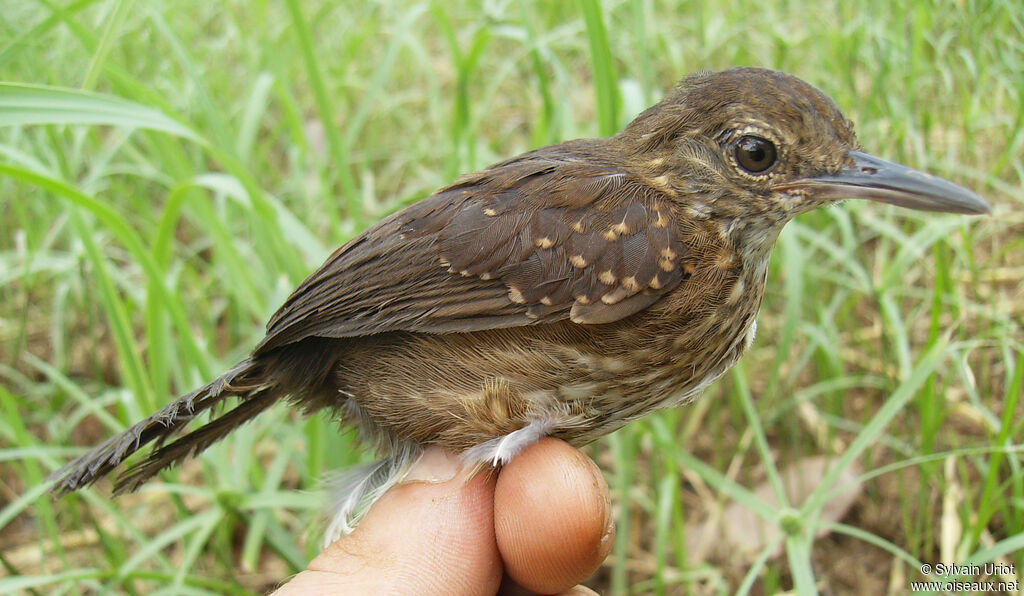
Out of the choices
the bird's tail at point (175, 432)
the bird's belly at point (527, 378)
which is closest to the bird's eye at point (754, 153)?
the bird's belly at point (527, 378)

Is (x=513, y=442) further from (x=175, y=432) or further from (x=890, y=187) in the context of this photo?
(x=890, y=187)

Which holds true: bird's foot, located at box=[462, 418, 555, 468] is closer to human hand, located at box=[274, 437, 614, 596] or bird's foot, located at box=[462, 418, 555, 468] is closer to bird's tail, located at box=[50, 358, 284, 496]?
human hand, located at box=[274, 437, 614, 596]

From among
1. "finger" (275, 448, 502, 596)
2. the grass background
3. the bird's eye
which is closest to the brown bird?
the bird's eye

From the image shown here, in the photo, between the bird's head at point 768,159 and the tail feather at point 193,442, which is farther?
the tail feather at point 193,442

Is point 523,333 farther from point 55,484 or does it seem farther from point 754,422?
point 55,484

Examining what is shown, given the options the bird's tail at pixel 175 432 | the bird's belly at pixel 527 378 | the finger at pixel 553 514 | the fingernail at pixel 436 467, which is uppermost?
the bird's tail at pixel 175 432

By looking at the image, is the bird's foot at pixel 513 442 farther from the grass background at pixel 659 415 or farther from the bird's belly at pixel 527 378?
the grass background at pixel 659 415

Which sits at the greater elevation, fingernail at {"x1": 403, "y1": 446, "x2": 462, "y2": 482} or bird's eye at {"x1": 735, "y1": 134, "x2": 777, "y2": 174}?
bird's eye at {"x1": 735, "y1": 134, "x2": 777, "y2": 174}
